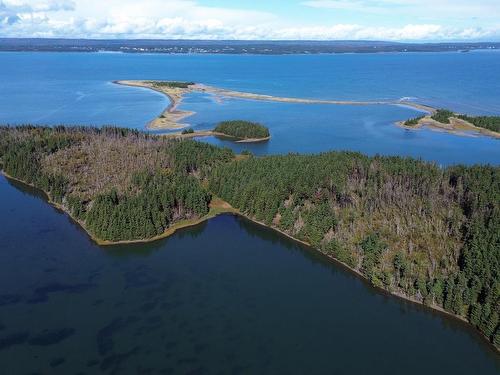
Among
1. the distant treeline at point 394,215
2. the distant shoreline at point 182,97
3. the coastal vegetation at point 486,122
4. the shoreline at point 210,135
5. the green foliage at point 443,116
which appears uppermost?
the distant treeline at point 394,215

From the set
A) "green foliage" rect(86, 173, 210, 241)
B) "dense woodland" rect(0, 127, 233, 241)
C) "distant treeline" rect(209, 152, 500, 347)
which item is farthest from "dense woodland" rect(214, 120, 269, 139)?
"green foliage" rect(86, 173, 210, 241)

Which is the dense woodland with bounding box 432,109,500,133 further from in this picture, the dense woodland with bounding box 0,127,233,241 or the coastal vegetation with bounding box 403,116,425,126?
the dense woodland with bounding box 0,127,233,241

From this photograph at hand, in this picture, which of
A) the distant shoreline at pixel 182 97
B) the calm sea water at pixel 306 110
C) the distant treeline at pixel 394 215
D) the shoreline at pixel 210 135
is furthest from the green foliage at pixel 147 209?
the distant shoreline at pixel 182 97

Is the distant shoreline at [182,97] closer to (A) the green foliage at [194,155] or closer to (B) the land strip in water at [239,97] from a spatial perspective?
(B) the land strip in water at [239,97]

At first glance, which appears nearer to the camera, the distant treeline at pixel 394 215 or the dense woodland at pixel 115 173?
the distant treeline at pixel 394 215

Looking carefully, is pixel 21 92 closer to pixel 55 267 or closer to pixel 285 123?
pixel 285 123
